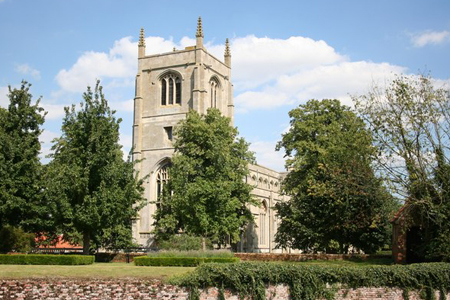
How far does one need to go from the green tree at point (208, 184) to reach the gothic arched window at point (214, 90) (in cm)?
1315

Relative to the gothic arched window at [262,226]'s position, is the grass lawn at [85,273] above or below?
below

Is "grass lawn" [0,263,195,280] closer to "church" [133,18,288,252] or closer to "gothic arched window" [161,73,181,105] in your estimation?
"church" [133,18,288,252]

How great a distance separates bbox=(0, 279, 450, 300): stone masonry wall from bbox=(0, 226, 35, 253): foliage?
11.7m

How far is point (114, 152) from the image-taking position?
31.6m

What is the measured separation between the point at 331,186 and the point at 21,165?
19.1 meters

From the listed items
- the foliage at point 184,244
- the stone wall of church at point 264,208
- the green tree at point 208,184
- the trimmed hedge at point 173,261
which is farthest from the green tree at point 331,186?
the stone wall of church at point 264,208

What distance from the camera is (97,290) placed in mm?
18812

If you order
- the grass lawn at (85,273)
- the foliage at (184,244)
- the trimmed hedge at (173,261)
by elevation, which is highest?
the foliage at (184,244)

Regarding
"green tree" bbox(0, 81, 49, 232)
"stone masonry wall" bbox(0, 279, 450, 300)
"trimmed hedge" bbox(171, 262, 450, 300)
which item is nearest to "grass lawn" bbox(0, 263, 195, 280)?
"stone masonry wall" bbox(0, 279, 450, 300)

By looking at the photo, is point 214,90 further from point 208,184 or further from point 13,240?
point 13,240

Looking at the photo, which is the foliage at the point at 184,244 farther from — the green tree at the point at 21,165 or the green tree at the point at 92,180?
the green tree at the point at 21,165

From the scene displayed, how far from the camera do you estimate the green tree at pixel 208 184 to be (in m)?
38.5

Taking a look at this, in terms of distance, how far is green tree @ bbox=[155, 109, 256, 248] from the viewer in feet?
126

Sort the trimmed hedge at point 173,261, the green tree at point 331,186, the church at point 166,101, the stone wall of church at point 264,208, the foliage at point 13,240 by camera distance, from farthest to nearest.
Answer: the stone wall of church at point 264,208 < the church at point 166,101 < the green tree at point 331,186 < the foliage at point 13,240 < the trimmed hedge at point 173,261
